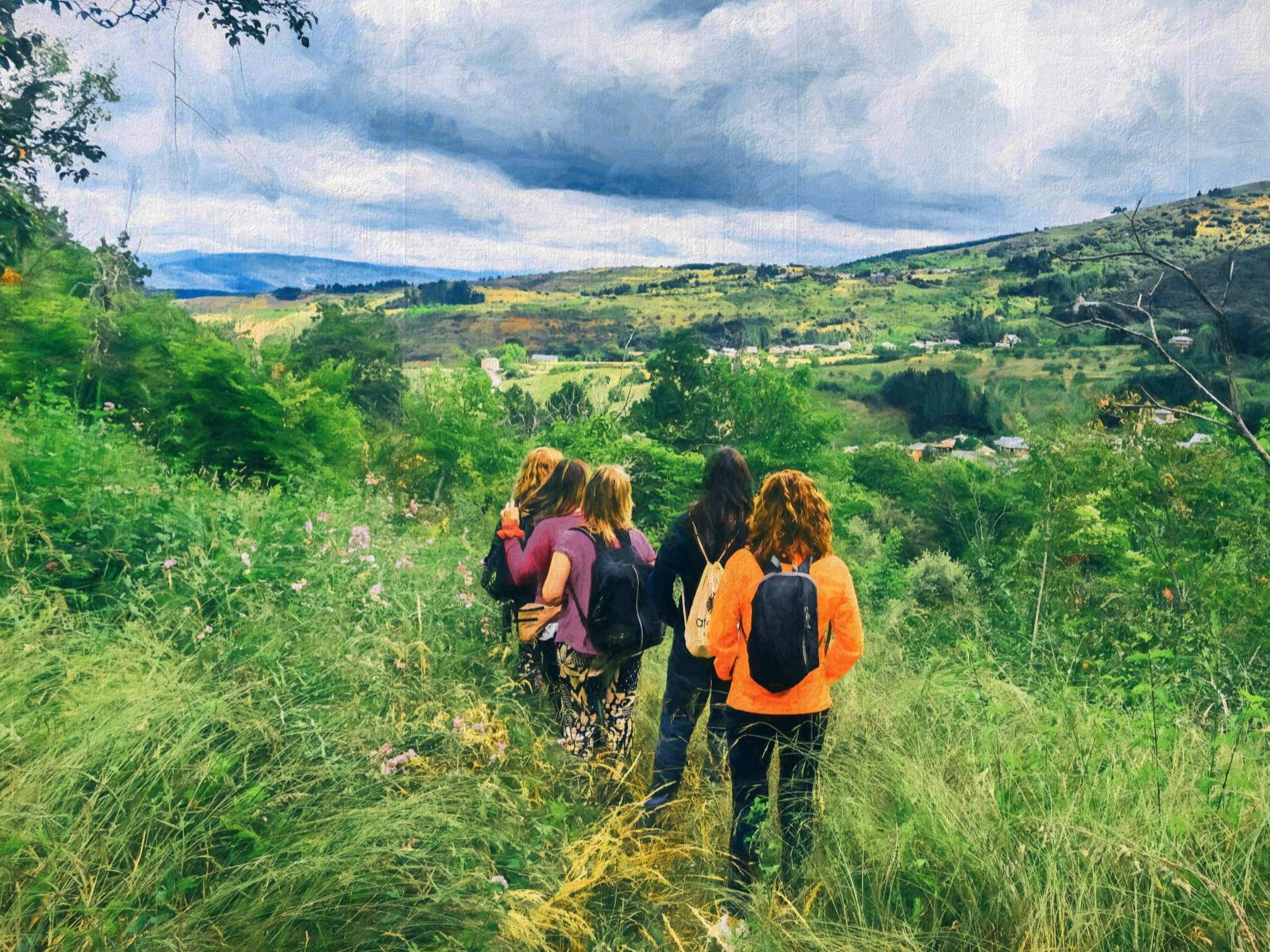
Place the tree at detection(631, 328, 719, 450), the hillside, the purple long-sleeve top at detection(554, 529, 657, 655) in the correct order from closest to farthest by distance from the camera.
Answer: the purple long-sleeve top at detection(554, 529, 657, 655) < the tree at detection(631, 328, 719, 450) < the hillside

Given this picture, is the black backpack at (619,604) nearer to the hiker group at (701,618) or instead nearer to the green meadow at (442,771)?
the hiker group at (701,618)

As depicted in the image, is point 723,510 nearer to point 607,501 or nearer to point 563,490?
point 607,501

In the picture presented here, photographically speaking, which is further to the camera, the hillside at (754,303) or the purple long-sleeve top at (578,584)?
the hillside at (754,303)

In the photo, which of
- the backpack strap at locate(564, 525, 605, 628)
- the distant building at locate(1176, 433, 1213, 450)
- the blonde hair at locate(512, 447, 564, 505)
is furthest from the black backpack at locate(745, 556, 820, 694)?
the distant building at locate(1176, 433, 1213, 450)

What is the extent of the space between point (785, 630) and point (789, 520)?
1.15ft

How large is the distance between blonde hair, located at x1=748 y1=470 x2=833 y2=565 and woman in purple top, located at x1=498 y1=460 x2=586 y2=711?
3.49 feet

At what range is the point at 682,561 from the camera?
3059 millimetres

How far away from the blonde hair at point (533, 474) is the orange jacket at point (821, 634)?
1394 mm

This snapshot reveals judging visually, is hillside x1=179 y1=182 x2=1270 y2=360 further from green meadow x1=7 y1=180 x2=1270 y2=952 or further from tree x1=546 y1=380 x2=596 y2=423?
green meadow x1=7 y1=180 x2=1270 y2=952

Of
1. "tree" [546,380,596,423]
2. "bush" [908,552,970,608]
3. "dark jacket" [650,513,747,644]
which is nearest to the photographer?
"dark jacket" [650,513,747,644]

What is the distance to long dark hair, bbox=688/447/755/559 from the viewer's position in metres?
3.01

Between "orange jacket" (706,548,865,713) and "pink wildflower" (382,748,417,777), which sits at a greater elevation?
"orange jacket" (706,548,865,713)

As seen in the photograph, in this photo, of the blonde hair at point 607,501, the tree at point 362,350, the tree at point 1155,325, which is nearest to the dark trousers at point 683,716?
the blonde hair at point 607,501

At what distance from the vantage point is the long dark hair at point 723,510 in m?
3.01
